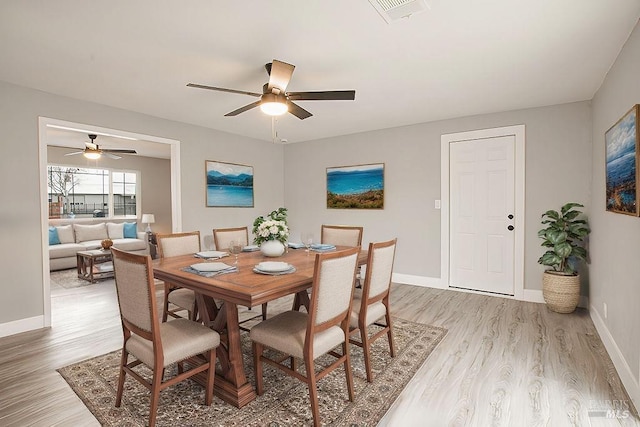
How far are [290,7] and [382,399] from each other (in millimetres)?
2452

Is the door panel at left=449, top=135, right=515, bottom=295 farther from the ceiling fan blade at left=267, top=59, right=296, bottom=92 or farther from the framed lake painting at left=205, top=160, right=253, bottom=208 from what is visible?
the framed lake painting at left=205, top=160, right=253, bottom=208

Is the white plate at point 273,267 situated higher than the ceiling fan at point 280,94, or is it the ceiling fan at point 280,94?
the ceiling fan at point 280,94

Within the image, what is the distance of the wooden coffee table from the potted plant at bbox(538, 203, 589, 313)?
6.02m

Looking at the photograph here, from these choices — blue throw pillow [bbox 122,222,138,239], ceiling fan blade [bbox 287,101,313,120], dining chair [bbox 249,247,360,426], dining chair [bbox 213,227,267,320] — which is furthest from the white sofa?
dining chair [bbox 249,247,360,426]

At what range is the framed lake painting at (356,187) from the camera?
5.11 meters

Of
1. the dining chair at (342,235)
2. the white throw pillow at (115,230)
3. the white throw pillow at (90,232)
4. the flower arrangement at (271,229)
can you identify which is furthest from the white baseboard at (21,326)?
the white throw pillow at (115,230)

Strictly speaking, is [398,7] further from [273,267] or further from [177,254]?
[177,254]

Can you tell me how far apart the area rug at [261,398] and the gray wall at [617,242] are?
54.2 inches

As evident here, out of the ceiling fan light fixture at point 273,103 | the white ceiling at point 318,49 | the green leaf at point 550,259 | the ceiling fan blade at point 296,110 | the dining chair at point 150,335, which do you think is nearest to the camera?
the dining chair at point 150,335

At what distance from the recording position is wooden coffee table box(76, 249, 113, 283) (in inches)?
196

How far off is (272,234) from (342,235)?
1.18 metres

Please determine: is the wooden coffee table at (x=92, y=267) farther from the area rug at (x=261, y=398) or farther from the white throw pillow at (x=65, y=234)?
the area rug at (x=261, y=398)

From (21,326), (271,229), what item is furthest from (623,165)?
(21,326)

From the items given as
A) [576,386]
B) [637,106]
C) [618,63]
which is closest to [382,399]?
[576,386]
